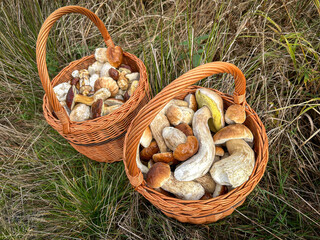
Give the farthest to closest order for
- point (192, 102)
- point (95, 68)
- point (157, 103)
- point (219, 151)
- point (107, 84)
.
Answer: point (95, 68), point (107, 84), point (192, 102), point (219, 151), point (157, 103)

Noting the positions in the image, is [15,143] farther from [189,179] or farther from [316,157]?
[316,157]

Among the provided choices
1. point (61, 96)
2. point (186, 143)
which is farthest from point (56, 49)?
point (186, 143)

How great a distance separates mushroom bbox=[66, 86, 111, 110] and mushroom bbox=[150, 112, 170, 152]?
0.47m

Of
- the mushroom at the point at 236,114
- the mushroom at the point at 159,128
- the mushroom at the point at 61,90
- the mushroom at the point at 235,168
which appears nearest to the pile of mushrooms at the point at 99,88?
the mushroom at the point at 61,90

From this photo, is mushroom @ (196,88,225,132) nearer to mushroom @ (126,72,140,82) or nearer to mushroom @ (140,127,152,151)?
mushroom @ (140,127,152,151)

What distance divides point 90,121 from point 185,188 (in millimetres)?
730

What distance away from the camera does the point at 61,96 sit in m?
1.88

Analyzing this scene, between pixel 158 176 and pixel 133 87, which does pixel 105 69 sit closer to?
pixel 133 87

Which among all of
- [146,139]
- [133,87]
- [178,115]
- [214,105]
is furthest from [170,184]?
[133,87]

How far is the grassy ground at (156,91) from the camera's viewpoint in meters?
1.62

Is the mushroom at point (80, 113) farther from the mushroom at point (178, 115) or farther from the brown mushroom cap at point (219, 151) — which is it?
the brown mushroom cap at point (219, 151)

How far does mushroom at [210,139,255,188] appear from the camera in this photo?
49.1 inches

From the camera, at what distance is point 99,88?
183 centimetres

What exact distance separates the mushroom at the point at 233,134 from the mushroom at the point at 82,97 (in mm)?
874
